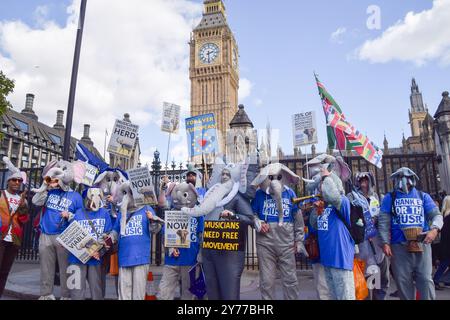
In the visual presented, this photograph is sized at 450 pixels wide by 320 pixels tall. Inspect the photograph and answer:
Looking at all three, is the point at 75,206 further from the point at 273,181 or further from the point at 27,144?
the point at 27,144

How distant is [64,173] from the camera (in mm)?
5195

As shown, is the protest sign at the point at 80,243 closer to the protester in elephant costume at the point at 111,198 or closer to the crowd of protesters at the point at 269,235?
the crowd of protesters at the point at 269,235

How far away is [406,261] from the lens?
164 inches

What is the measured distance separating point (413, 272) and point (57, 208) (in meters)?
5.09

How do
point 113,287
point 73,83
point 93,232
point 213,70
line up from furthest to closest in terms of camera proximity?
1. point 213,70
2. point 73,83
3. point 113,287
4. point 93,232

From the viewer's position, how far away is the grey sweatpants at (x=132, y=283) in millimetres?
4219

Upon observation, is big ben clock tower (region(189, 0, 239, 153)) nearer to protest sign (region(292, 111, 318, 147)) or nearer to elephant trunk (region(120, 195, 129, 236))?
protest sign (region(292, 111, 318, 147))

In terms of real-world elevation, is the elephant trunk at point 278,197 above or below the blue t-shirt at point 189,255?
above

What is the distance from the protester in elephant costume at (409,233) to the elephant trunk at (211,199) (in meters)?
2.14

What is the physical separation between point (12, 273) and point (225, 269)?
6742 millimetres

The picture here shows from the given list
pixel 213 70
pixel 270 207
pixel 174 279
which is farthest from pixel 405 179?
pixel 213 70

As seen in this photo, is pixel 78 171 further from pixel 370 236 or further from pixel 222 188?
pixel 370 236

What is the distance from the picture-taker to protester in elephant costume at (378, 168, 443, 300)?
13.3ft

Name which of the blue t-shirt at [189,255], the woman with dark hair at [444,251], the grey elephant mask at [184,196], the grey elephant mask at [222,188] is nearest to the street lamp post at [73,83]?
the grey elephant mask at [184,196]
